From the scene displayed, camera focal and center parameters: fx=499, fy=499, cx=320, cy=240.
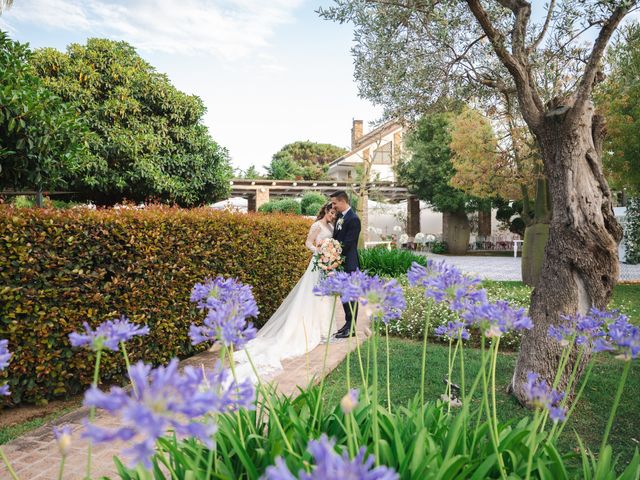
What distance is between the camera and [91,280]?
5.32 metres

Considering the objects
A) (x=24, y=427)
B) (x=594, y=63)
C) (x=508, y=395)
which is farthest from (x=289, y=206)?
(x=24, y=427)

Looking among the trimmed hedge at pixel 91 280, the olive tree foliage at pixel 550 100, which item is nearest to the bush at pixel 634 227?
the olive tree foliage at pixel 550 100

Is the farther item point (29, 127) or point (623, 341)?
point (29, 127)

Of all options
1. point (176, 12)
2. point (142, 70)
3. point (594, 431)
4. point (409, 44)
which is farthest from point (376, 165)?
point (594, 431)

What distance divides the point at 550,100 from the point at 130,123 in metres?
10.4

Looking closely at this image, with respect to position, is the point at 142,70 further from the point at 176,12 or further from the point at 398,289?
the point at 398,289

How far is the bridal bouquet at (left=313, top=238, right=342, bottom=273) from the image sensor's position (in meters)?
7.11

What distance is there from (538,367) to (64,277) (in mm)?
4799

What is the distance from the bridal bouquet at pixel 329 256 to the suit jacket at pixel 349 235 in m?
0.49

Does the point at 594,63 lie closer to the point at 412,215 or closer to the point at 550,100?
the point at 550,100

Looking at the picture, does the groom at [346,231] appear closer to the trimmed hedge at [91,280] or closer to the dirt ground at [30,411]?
the trimmed hedge at [91,280]

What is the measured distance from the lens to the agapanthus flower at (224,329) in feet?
5.20

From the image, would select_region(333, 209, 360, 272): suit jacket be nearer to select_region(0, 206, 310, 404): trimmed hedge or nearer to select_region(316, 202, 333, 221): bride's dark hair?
select_region(316, 202, 333, 221): bride's dark hair

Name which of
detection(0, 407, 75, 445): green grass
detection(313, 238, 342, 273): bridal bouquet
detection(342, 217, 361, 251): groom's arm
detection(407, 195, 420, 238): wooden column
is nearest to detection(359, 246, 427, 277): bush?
detection(342, 217, 361, 251): groom's arm
